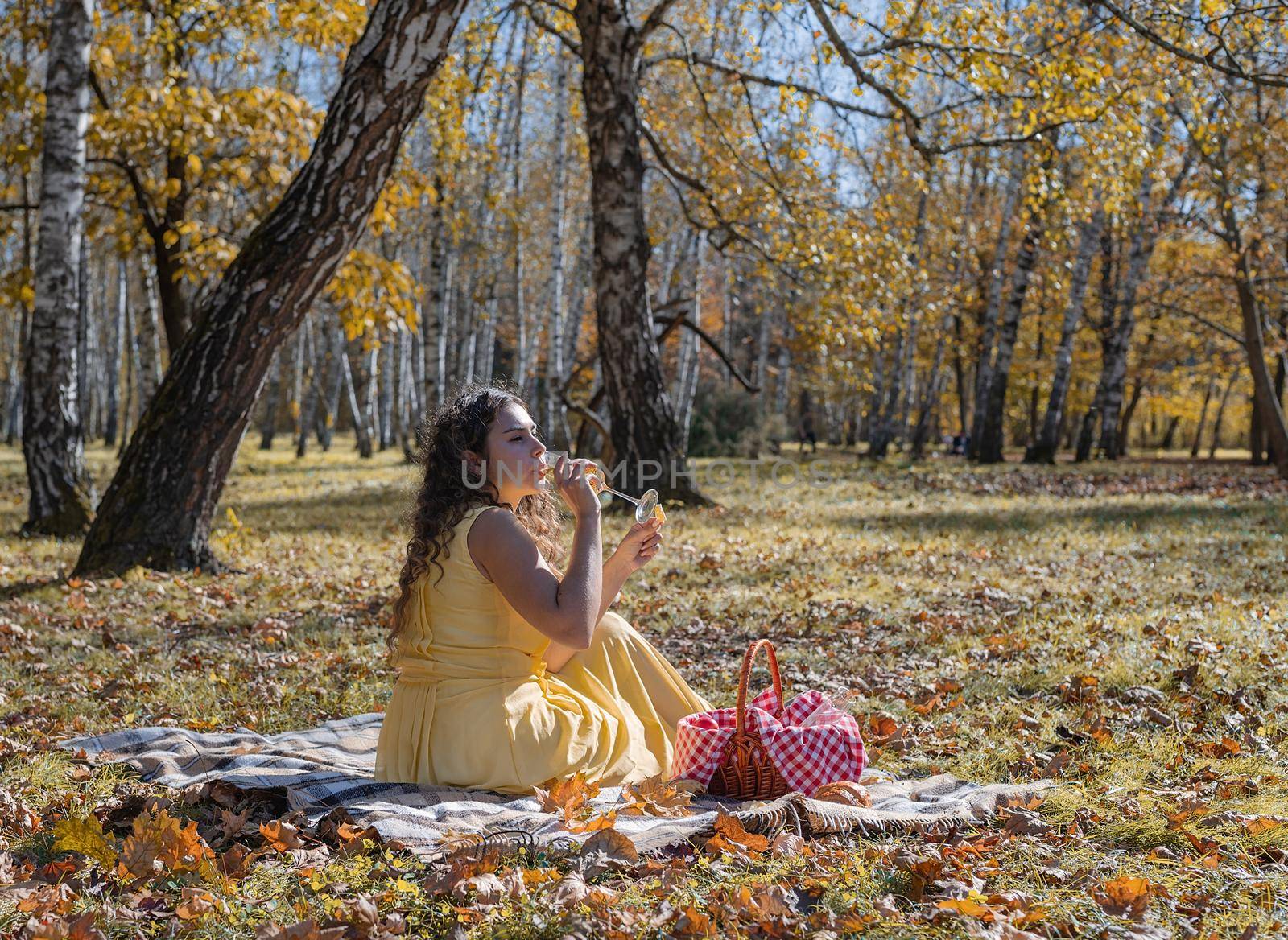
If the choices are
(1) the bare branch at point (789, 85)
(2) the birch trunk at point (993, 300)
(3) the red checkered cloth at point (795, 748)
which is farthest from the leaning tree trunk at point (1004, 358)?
(3) the red checkered cloth at point (795, 748)

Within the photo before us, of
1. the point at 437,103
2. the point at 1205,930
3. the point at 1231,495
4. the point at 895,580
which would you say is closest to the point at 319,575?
the point at 895,580

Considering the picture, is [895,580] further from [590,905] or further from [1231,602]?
[590,905]

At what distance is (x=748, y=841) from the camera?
9.78 ft

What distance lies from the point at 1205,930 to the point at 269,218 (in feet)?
22.6

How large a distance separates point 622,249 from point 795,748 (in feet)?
26.7

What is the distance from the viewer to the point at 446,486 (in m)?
3.48

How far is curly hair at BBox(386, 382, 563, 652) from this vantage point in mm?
3441

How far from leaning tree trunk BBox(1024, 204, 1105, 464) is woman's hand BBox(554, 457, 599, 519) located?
18.2m

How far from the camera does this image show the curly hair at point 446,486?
344cm

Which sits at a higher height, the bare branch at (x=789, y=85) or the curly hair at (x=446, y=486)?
the bare branch at (x=789, y=85)

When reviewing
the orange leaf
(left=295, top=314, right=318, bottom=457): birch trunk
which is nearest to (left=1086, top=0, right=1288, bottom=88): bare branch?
the orange leaf

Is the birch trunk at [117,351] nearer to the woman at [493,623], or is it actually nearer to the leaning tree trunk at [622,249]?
the leaning tree trunk at [622,249]

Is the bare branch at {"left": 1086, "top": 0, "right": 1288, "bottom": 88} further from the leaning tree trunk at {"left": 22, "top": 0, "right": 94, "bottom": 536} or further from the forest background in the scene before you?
the leaning tree trunk at {"left": 22, "top": 0, "right": 94, "bottom": 536}

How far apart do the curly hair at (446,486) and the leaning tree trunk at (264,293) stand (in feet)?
13.9
